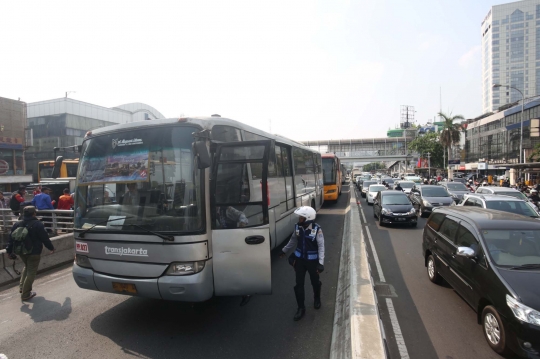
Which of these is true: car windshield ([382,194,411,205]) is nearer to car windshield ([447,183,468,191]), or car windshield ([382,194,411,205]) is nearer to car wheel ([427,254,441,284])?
car wheel ([427,254,441,284])

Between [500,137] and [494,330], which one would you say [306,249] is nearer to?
[494,330]

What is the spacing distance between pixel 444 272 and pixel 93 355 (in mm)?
5977

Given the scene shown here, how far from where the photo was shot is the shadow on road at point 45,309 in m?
5.52

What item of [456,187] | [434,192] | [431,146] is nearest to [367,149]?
[431,146]

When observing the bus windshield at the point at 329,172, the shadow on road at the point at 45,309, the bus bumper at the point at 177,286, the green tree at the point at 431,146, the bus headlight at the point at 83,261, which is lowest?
the shadow on road at the point at 45,309

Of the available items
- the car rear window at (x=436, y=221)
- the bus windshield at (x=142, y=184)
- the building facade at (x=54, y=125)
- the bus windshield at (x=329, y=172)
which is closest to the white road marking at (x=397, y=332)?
the car rear window at (x=436, y=221)

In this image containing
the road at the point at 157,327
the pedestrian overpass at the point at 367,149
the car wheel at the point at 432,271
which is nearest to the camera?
the road at the point at 157,327

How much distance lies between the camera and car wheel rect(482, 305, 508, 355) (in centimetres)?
419

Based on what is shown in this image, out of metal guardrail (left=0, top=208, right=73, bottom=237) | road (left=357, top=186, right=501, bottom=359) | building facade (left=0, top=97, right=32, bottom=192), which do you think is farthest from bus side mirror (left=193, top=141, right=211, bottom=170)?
building facade (left=0, top=97, right=32, bottom=192)

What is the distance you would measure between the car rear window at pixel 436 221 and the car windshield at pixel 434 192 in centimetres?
1074

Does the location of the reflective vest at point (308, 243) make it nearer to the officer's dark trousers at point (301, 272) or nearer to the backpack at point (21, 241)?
the officer's dark trousers at point (301, 272)

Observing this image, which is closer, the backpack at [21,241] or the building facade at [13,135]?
the backpack at [21,241]

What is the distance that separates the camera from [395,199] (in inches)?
597

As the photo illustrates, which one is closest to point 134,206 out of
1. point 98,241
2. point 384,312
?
point 98,241
